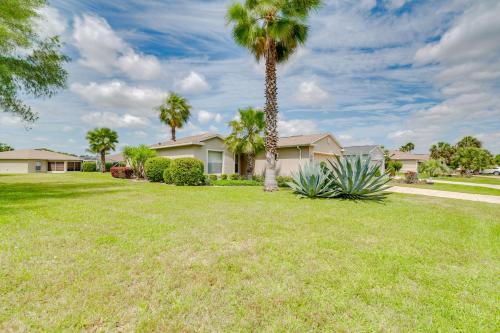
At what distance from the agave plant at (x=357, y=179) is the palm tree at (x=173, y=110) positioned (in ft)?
79.7

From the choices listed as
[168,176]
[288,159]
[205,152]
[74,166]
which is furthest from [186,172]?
[74,166]

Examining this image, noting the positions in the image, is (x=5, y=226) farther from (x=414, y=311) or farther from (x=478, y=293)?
(x=478, y=293)

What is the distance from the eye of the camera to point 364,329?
2.38m

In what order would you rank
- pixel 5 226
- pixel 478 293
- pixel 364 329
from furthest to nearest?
pixel 5 226, pixel 478 293, pixel 364 329

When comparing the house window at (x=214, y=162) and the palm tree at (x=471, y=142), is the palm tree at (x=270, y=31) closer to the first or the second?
the house window at (x=214, y=162)

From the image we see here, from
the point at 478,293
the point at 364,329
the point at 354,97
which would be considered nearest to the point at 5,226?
the point at 364,329

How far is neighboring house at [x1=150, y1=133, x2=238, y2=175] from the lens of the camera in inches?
785

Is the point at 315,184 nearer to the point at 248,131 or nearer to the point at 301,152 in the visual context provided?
the point at 301,152

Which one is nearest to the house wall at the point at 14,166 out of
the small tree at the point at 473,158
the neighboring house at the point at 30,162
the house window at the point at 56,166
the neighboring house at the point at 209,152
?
the neighboring house at the point at 30,162

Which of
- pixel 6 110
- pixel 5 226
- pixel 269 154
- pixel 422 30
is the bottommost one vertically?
pixel 5 226

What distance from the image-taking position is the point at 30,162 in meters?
40.4

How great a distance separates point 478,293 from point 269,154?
38.4 feet

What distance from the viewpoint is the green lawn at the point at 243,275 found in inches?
97.8

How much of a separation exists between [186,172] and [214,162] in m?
5.16
